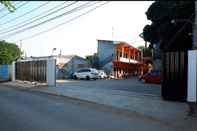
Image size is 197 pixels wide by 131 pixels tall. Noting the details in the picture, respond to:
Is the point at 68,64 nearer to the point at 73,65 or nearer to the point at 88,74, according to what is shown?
the point at 73,65

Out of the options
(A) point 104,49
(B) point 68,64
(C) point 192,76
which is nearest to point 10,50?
(B) point 68,64

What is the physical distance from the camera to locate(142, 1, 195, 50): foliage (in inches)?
1258

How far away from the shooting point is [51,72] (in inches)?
1200

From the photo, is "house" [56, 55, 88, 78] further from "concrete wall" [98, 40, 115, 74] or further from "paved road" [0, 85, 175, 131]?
"paved road" [0, 85, 175, 131]

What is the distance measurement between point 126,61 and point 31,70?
111 ft

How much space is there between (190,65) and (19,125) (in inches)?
292

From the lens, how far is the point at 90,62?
212 feet

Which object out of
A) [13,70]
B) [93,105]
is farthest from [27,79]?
[93,105]

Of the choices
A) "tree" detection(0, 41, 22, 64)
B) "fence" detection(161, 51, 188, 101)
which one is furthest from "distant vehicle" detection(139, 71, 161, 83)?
"tree" detection(0, 41, 22, 64)

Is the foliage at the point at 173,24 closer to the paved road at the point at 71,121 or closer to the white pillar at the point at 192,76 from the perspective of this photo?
the white pillar at the point at 192,76

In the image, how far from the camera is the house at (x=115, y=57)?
60794 mm

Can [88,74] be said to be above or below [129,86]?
above

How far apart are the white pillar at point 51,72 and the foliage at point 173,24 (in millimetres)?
8863

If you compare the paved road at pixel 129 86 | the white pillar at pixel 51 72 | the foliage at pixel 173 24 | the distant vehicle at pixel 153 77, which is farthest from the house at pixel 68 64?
the white pillar at pixel 51 72
